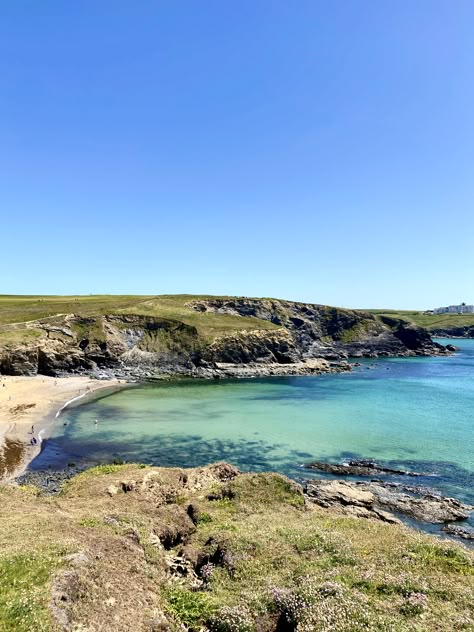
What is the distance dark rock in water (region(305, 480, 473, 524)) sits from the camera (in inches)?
1316

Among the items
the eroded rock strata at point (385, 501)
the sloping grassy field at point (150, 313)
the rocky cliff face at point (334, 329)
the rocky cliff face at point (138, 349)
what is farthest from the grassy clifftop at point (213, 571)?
the rocky cliff face at point (334, 329)

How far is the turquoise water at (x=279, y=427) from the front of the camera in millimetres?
48531

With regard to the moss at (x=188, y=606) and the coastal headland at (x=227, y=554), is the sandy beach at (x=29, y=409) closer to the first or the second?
the coastal headland at (x=227, y=554)

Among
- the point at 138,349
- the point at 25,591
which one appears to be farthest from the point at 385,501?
the point at 138,349

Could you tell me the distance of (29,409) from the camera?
69938 mm

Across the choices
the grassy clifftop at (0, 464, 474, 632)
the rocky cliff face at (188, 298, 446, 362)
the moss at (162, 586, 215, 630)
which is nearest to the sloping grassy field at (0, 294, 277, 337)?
the rocky cliff face at (188, 298, 446, 362)

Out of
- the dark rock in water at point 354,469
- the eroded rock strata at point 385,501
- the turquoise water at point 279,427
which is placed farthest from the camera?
the turquoise water at point 279,427

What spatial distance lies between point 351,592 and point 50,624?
33.0 ft

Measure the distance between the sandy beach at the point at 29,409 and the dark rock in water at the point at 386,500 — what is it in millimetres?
32050

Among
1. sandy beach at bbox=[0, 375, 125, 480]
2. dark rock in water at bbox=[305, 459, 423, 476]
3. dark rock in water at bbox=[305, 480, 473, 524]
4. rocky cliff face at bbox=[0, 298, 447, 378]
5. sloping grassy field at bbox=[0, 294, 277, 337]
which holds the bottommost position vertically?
sandy beach at bbox=[0, 375, 125, 480]

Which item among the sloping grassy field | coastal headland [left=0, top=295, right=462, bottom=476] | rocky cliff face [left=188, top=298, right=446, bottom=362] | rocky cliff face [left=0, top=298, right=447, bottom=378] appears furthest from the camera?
rocky cliff face [left=188, top=298, right=446, bottom=362]

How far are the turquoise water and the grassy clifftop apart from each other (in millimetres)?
23092

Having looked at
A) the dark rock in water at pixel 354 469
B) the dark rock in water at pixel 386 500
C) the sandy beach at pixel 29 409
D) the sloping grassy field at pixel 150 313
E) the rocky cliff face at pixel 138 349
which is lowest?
the sandy beach at pixel 29 409

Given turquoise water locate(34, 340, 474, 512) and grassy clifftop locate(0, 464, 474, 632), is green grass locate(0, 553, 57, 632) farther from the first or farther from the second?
turquoise water locate(34, 340, 474, 512)
